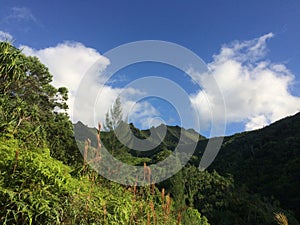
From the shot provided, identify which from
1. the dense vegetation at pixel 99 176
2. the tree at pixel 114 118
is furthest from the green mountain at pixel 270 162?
the tree at pixel 114 118

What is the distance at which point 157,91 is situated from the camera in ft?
21.6

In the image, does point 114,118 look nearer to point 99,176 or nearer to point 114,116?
point 114,116

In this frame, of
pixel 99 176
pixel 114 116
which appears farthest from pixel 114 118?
pixel 99 176

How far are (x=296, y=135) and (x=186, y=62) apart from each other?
2960 cm

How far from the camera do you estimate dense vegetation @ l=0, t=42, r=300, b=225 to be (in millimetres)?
2518

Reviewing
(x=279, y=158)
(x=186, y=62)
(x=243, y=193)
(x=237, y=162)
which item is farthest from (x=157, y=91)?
(x=237, y=162)

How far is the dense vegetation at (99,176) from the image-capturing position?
2.52 m

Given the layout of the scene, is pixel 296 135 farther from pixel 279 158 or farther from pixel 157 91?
pixel 157 91

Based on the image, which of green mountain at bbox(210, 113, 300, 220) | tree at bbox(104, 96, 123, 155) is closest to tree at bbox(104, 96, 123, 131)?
tree at bbox(104, 96, 123, 155)

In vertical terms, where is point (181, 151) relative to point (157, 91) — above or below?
above

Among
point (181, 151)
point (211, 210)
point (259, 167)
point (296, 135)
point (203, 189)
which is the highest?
point (296, 135)

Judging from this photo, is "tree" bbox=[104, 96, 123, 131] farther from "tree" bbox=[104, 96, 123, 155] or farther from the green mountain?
the green mountain

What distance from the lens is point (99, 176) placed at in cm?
380

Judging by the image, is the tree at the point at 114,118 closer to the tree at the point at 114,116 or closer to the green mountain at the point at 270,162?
the tree at the point at 114,116
